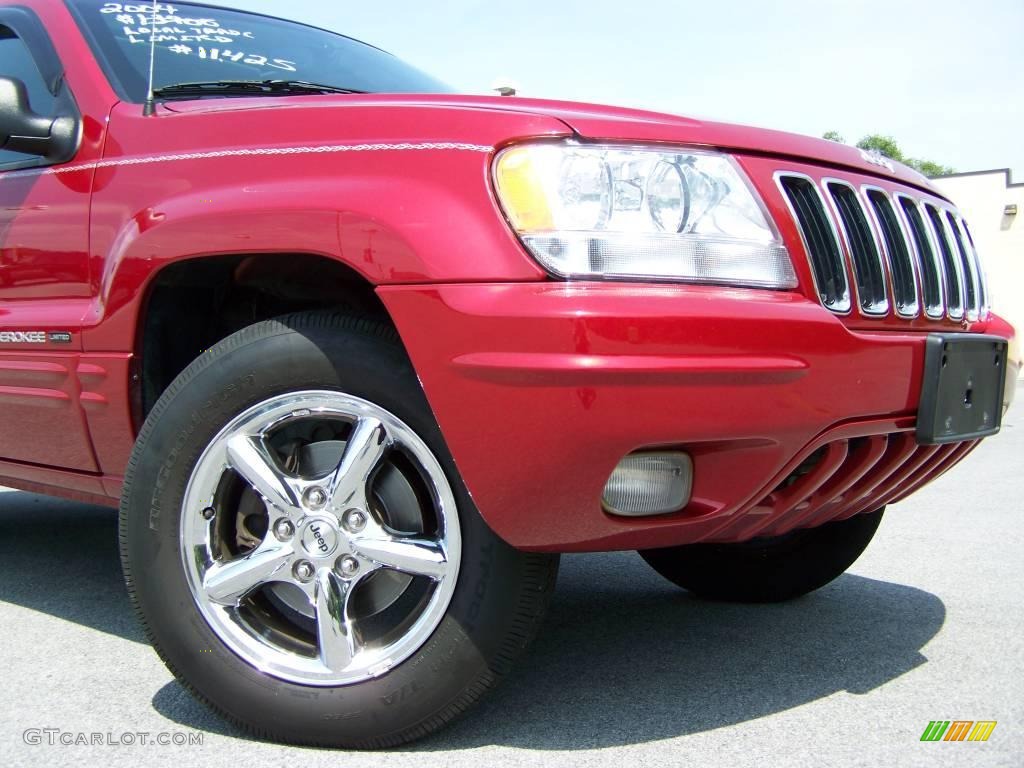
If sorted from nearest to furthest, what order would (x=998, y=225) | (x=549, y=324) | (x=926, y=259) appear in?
(x=549, y=324)
(x=926, y=259)
(x=998, y=225)

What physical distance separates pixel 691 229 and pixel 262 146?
0.93 meters

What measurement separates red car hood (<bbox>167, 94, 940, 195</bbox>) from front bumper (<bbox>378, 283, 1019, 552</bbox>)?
31cm

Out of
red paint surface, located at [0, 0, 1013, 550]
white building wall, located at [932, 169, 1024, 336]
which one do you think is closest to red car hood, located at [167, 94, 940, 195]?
red paint surface, located at [0, 0, 1013, 550]

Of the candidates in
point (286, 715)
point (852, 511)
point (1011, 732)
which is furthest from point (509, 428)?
point (1011, 732)

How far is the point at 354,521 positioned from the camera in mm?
2059

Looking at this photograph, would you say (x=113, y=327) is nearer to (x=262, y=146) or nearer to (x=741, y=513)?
(x=262, y=146)

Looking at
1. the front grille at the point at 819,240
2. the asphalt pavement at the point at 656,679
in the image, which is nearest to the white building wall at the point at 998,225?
the asphalt pavement at the point at 656,679

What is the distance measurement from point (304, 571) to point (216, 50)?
163cm

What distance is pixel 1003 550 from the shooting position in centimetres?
388

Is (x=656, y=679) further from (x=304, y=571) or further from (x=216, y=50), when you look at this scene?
(x=216, y=50)

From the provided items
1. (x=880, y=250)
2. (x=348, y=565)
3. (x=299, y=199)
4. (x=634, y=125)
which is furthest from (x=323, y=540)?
(x=880, y=250)

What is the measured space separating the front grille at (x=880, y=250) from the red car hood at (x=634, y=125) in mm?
75

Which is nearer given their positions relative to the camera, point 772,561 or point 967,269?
point 967,269

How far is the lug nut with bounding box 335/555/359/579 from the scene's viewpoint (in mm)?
2064
